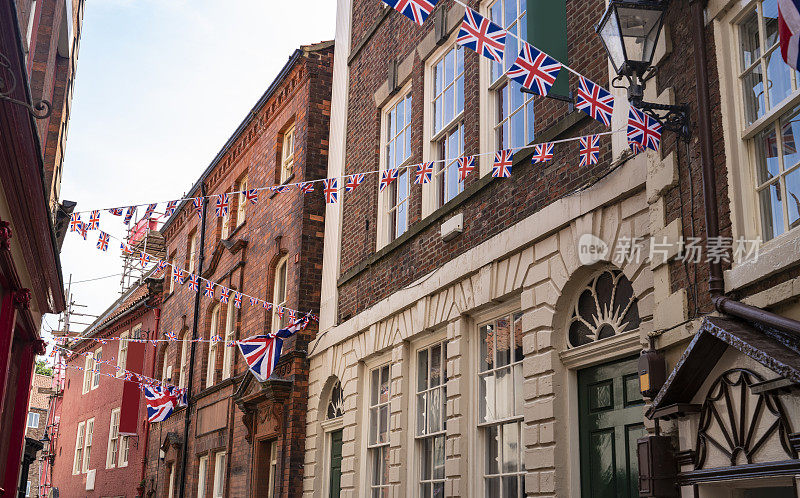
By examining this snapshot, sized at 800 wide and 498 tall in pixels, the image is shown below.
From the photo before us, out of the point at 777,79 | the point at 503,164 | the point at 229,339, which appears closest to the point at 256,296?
the point at 229,339

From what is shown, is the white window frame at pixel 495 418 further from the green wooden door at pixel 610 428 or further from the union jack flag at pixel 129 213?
the union jack flag at pixel 129 213

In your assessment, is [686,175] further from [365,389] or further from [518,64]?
[365,389]

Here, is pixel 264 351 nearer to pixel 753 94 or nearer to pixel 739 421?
pixel 739 421

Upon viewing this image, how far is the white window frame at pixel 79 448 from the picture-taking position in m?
32.1

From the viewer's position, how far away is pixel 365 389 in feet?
41.1

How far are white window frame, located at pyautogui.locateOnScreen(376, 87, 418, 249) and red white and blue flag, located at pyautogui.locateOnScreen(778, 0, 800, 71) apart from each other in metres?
7.89

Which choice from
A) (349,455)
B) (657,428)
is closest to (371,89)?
(349,455)

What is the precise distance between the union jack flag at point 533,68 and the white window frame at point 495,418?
10.1ft

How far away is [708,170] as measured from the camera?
609 cm

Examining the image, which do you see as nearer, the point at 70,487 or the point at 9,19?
the point at 9,19

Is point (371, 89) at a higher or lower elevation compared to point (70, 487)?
higher

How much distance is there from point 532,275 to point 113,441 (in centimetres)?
2352

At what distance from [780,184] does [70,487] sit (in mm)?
32206

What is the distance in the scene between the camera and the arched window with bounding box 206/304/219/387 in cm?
1992
